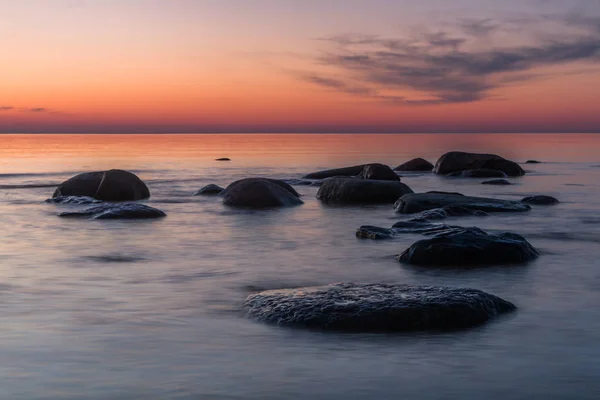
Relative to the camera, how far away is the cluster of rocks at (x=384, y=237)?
7828 millimetres

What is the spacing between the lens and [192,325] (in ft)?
26.7

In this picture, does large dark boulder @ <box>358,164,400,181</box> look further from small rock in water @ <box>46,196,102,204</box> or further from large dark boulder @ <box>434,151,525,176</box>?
small rock in water @ <box>46,196,102,204</box>

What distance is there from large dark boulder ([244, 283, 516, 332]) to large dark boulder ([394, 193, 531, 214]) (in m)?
10.4

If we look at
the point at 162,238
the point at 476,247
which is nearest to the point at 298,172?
the point at 162,238

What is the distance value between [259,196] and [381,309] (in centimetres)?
1367

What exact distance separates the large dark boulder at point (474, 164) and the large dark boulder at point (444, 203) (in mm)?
17968

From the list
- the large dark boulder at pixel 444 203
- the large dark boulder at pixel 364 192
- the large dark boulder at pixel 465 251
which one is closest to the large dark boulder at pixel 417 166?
the large dark boulder at pixel 364 192

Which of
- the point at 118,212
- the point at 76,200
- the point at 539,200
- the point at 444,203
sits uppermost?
the point at 444,203

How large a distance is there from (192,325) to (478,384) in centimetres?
314

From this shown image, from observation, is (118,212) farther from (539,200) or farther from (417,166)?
(417,166)

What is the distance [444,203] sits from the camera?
18.9 meters

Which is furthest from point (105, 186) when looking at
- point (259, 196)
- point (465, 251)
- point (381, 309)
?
point (381, 309)

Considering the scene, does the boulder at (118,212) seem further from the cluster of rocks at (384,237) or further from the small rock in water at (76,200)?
the small rock in water at (76,200)

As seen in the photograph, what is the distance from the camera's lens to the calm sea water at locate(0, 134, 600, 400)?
6.17 metres
